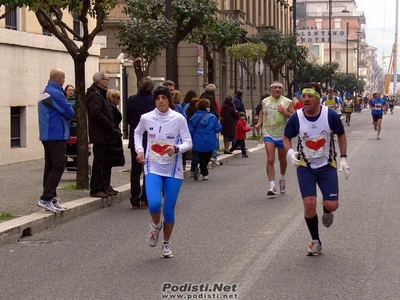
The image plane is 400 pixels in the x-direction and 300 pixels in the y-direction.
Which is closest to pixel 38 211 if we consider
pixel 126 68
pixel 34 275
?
pixel 34 275

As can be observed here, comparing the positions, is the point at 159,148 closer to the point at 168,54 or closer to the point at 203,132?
the point at 203,132

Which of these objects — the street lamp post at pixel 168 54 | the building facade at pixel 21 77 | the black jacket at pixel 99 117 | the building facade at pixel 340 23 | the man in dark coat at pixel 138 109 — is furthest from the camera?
the building facade at pixel 340 23

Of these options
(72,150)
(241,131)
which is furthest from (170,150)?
(241,131)

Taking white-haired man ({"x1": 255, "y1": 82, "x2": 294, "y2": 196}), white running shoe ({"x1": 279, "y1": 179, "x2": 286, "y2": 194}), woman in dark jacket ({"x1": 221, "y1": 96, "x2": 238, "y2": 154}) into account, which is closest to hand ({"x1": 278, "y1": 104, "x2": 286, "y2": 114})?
white-haired man ({"x1": 255, "y1": 82, "x2": 294, "y2": 196})

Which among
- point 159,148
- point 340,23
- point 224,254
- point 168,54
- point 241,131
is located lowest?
point 224,254

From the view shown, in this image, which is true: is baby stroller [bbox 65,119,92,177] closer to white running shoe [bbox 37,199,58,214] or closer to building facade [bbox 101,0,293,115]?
white running shoe [bbox 37,199,58,214]

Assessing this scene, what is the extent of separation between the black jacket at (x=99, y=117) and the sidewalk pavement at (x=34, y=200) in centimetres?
91

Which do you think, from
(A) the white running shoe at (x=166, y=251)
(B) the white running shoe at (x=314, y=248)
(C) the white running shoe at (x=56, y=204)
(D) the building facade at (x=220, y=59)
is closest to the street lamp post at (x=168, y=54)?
(C) the white running shoe at (x=56, y=204)

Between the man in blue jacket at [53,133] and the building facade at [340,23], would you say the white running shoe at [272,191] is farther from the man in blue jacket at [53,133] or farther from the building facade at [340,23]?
the building facade at [340,23]

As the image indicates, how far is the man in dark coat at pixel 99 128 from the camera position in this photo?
44.8ft

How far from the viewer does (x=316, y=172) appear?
31.0ft

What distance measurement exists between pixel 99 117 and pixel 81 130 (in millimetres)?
1620

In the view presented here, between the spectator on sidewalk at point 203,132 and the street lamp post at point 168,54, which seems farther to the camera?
the street lamp post at point 168,54

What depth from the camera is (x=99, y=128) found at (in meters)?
13.8
